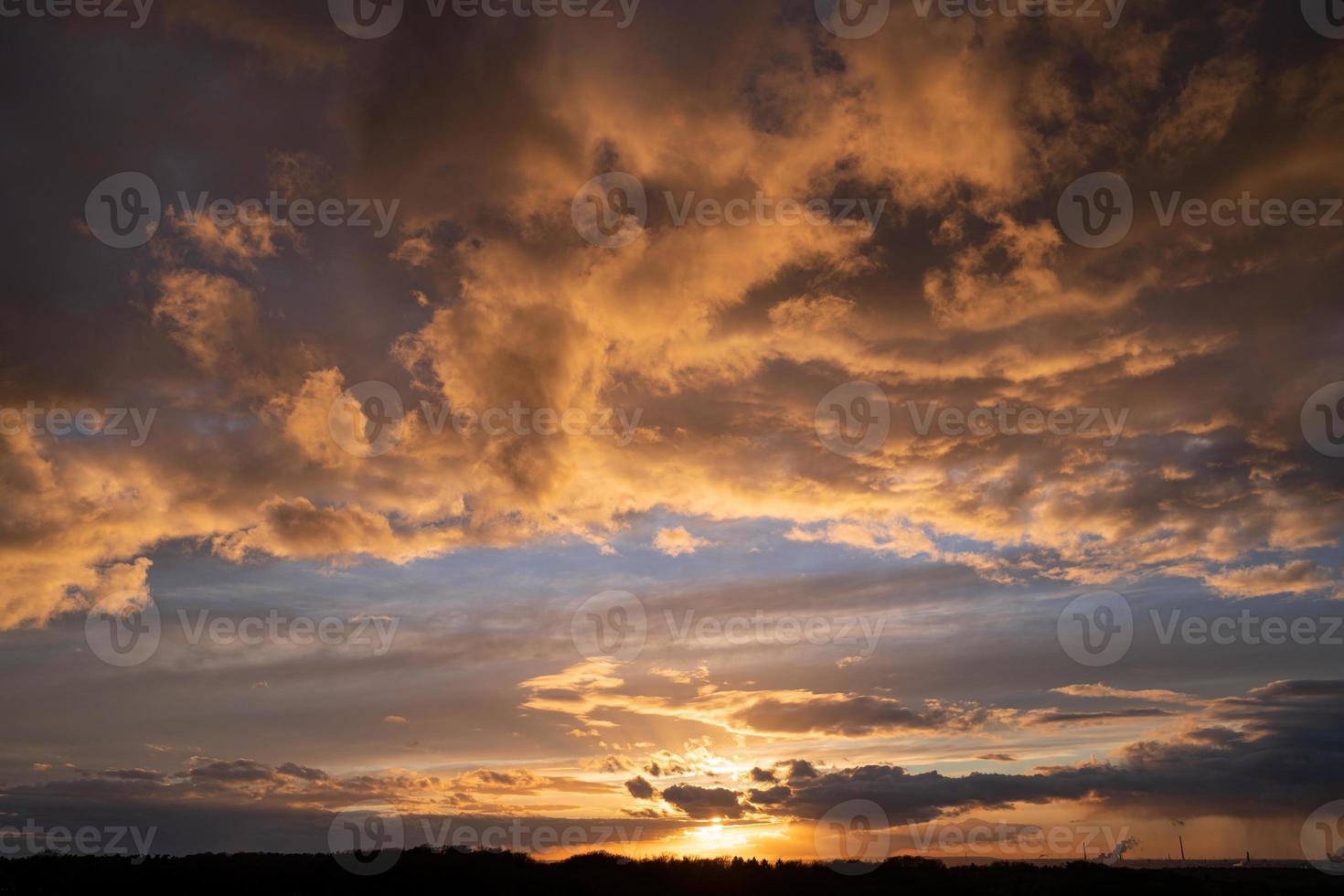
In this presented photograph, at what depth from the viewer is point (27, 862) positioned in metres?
80.1

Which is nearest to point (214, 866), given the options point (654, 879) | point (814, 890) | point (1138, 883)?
point (654, 879)

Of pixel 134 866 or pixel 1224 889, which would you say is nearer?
pixel 1224 889

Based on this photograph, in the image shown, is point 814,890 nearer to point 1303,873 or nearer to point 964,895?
point 964,895

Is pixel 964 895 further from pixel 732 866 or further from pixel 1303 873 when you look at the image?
pixel 1303 873

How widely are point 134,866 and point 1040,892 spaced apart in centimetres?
7616

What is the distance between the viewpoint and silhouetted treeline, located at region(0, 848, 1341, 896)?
55.4 m

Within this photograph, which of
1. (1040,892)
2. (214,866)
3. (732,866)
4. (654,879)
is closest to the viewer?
(1040,892)

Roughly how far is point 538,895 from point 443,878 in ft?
36.1

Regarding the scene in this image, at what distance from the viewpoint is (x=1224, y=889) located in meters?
54.0

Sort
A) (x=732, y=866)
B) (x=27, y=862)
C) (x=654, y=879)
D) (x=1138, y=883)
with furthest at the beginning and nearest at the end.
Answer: (x=27, y=862)
(x=732, y=866)
(x=654, y=879)
(x=1138, y=883)

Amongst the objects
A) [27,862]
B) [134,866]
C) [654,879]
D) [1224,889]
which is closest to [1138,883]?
[1224,889]

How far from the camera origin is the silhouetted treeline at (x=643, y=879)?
182ft

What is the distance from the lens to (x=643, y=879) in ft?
203

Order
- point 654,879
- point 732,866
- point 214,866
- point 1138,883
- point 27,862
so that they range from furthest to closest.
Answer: point 27,862 < point 214,866 < point 732,866 < point 654,879 < point 1138,883
